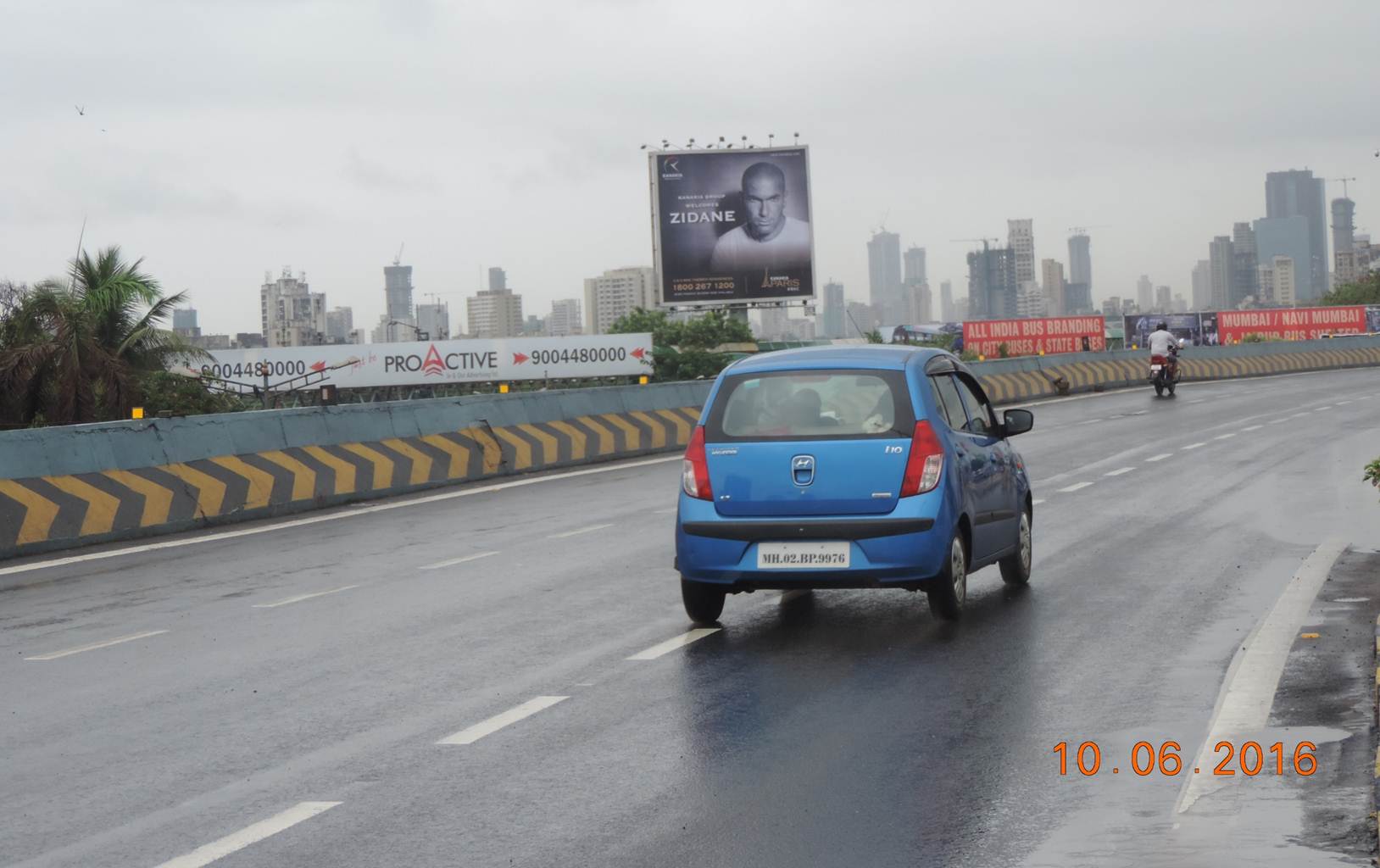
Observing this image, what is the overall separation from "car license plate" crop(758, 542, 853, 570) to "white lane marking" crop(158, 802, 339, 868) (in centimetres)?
395

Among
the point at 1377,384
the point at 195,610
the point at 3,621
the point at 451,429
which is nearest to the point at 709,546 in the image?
the point at 195,610

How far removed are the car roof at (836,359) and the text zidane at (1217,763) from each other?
3.85 meters

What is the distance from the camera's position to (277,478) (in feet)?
65.0

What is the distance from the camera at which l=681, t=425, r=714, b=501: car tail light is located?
10.3 m

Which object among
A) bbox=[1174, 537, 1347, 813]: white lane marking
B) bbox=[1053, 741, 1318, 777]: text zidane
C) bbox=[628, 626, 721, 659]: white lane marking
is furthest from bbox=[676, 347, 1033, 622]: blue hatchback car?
bbox=[1053, 741, 1318, 777]: text zidane

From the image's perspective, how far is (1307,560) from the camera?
12.8m

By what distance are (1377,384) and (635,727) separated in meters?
41.8

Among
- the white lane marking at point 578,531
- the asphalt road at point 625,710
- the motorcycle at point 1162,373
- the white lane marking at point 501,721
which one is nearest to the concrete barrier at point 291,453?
the asphalt road at point 625,710

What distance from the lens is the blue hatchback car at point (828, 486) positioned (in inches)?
392

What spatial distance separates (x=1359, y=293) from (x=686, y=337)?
309 ft

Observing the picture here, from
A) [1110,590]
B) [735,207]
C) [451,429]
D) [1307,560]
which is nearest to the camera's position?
[1110,590]

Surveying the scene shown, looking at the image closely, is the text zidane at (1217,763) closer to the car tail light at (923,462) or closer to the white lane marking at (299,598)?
the car tail light at (923,462)

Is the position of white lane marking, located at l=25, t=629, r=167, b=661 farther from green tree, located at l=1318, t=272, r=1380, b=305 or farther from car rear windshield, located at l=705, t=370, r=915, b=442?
green tree, located at l=1318, t=272, r=1380, b=305

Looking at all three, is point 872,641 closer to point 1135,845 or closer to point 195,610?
point 1135,845
